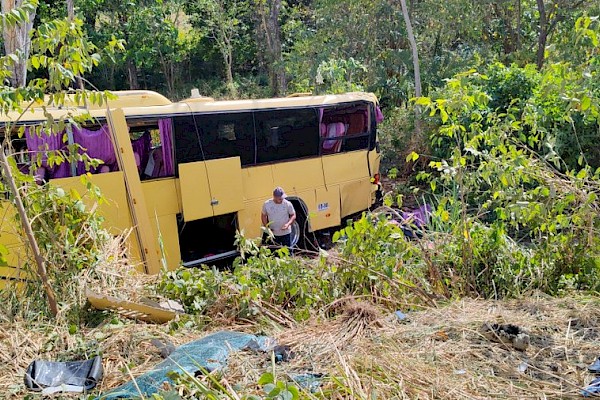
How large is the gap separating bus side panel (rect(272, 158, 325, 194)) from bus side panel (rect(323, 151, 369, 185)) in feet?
0.56

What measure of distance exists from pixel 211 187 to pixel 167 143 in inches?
32.7

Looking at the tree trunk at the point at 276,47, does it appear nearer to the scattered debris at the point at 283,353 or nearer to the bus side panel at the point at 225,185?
the bus side panel at the point at 225,185

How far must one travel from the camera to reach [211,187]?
26.0 feet

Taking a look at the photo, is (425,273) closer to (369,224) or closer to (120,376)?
(369,224)

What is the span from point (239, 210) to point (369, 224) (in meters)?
3.27

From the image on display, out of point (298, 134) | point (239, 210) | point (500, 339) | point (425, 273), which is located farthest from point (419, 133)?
point (500, 339)

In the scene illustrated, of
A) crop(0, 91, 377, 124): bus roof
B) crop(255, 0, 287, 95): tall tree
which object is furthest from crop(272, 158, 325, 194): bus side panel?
crop(255, 0, 287, 95): tall tree

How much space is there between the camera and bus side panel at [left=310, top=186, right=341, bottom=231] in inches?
375

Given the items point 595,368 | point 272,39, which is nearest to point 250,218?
point 595,368

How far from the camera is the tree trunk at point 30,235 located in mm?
4016

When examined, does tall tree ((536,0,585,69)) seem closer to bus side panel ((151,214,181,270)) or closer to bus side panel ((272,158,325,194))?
bus side panel ((272,158,325,194))

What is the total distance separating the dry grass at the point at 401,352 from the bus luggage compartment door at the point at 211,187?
11.4 ft

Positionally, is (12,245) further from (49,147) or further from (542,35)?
(542,35)

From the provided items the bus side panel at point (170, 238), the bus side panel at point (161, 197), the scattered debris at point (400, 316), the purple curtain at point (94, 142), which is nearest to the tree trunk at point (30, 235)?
the scattered debris at point (400, 316)
